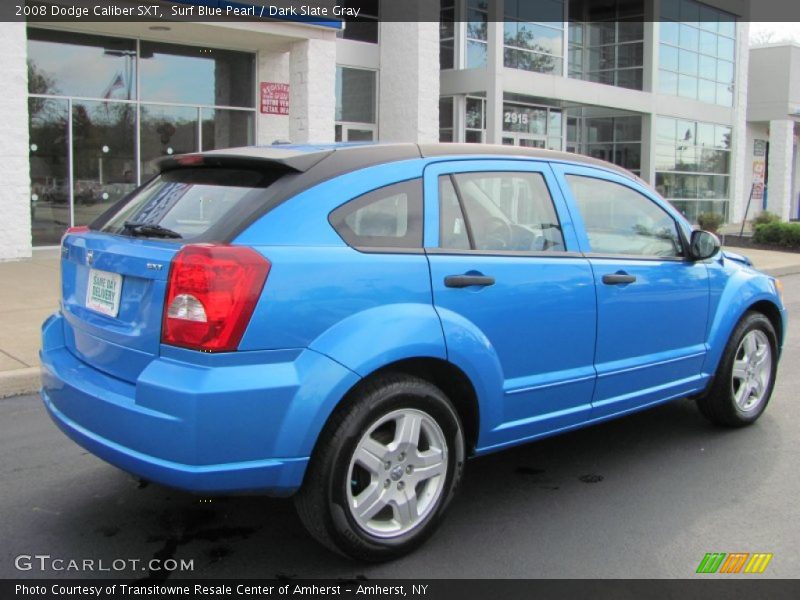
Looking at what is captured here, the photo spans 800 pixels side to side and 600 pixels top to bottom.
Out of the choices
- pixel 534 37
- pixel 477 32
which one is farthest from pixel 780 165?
pixel 477 32

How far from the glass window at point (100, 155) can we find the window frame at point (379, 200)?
1216 centimetres

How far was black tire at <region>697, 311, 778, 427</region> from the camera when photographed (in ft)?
16.9

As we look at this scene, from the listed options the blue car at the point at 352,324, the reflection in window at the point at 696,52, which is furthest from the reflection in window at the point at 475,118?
the blue car at the point at 352,324

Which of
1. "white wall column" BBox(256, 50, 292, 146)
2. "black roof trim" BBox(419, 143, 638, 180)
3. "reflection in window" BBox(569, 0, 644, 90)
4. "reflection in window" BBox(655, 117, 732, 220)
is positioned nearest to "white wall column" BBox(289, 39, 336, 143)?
"white wall column" BBox(256, 50, 292, 146)

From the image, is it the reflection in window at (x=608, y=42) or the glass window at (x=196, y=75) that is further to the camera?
the reflection in window at (x=608, y=42)

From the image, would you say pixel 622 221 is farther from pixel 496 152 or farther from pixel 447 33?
pixel 447 33

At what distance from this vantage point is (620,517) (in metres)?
3.98

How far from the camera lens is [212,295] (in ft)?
9.93

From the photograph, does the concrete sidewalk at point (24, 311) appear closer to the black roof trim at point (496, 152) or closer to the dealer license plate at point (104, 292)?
the dealer license plate at point (104, 292)

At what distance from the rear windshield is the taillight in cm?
20

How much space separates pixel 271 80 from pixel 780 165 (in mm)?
22242

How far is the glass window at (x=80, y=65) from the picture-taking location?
13945 mm

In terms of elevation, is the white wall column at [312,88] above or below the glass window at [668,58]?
below

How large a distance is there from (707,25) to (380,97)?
1522cm
